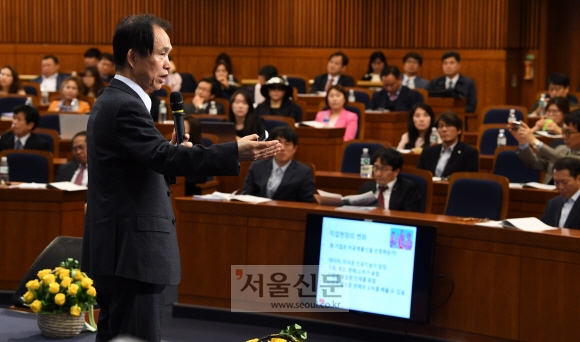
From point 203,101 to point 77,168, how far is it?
3746mm

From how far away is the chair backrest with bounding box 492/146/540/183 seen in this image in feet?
24.1

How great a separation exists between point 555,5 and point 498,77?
150 cm

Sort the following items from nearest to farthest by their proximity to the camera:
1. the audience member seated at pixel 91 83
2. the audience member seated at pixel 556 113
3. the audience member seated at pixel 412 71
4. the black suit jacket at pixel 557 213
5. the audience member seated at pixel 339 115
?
1. the black suit jacket at pixel 557 213
2. the audience member seated at pixel 556 113
3. the audience member seated at pixel 339 115
4. the audience member seated at pixel 91 83
5. the audience member seated at pixel 412 71

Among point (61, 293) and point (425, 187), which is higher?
point (425, 187)

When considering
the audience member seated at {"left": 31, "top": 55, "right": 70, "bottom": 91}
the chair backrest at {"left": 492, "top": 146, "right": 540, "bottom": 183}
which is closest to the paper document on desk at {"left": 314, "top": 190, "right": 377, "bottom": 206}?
the chair backrest at {"left": 492, "top": 146, "right": 540, "bottom": 183}

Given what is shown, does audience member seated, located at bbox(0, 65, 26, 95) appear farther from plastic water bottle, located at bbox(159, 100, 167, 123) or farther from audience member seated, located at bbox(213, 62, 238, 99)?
plastic water bottle, located at bbox(159, 100, 167, 123)

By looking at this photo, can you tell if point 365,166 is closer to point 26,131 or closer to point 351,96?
point 26,131

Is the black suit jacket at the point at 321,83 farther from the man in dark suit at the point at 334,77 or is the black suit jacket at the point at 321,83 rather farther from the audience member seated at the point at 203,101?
the audience member seated at the point at 203,101

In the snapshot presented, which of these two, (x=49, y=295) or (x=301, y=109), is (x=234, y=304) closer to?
(x=49, y=295)

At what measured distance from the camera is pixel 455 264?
530cm

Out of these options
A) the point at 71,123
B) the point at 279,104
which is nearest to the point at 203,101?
the point at 279,104

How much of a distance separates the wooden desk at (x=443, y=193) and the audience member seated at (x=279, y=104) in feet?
8.59

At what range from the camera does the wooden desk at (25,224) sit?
20.7ft

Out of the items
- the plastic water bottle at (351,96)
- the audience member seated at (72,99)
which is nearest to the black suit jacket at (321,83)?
the plastic water bottle at (351,96)
